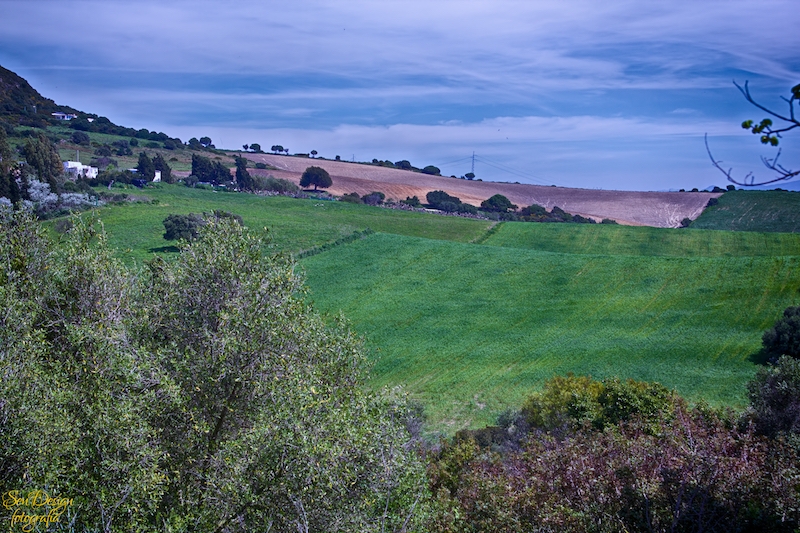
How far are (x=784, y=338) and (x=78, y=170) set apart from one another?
86.8 meters

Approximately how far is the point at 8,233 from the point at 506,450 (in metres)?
19.6

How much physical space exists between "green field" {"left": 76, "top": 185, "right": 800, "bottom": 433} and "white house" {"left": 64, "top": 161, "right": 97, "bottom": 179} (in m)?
15.9

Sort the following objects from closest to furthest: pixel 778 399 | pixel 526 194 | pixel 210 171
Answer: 1. pixel 778 399
2. pixel 210 171
3. pixel 526 194

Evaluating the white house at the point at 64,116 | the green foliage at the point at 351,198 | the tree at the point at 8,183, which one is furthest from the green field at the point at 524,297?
the white house at the point at 64,116

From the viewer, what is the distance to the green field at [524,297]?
130 feet

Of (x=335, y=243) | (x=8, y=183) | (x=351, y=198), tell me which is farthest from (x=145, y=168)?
(x=8, y=183)

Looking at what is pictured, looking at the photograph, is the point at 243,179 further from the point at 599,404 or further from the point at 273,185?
the point at 599,404

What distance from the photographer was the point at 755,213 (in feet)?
275

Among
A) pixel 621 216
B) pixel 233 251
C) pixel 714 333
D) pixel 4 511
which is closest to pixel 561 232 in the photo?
pixel 621 216

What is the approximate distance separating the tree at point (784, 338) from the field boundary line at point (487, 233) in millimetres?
38804

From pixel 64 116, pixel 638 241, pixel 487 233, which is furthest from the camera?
pixel 64 116

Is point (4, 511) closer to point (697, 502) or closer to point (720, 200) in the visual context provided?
point (697, 502)

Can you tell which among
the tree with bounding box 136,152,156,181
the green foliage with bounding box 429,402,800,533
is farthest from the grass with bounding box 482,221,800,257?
the green foliage with bounding box 429,402,800,533

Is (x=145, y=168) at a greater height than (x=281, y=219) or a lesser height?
greater
